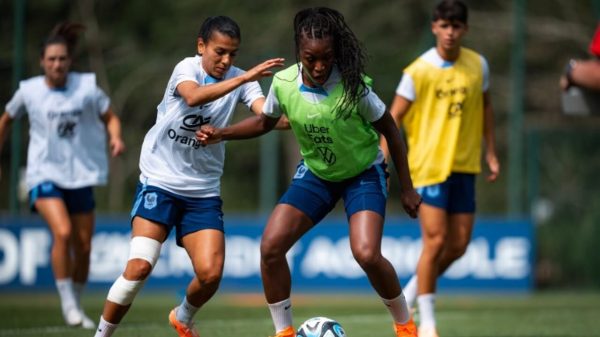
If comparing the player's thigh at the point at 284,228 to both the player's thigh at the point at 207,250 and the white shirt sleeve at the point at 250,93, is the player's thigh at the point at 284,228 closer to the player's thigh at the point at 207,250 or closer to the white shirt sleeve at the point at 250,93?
the player's thigh at the point at 207,250

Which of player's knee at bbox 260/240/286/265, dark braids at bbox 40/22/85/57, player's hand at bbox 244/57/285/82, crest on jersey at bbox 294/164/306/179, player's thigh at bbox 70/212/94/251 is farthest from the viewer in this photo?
player's thigh at bbox 70/212/94/251

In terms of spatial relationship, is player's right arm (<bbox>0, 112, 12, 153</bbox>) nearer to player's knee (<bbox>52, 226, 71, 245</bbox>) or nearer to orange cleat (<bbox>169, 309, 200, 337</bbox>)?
player's knee (<bbox>52, 226, 71, 245</bbox>)

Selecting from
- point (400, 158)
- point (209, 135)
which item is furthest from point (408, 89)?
point (209, 135)

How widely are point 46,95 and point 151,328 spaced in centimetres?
226

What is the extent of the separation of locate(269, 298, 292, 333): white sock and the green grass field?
1695 millimetres

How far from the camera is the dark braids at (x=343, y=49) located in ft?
21.7

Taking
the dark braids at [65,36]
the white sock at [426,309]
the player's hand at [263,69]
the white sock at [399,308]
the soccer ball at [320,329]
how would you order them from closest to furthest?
the player's hand at [263,69] < the soccer ball at [320,329] < the white sock at [399,308] < the white sock at [426,309] < the dark braids at [65,36]

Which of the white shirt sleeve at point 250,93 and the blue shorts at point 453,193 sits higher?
the white shirt sleeve at point 250,93

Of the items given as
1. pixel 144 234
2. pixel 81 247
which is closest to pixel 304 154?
pixel 144 234

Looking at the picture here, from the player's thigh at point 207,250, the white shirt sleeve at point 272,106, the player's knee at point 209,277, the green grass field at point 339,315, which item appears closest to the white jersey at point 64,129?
the green grass field at point 339,315

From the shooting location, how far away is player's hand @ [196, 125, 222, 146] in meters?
6.66

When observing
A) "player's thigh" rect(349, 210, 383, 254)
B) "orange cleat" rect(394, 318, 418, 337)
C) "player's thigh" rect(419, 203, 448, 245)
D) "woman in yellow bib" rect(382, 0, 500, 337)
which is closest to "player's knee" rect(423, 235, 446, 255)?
"player's thigh" rect(419, 203, 448, 245)

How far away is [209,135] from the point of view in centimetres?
666

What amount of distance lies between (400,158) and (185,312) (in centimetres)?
169
